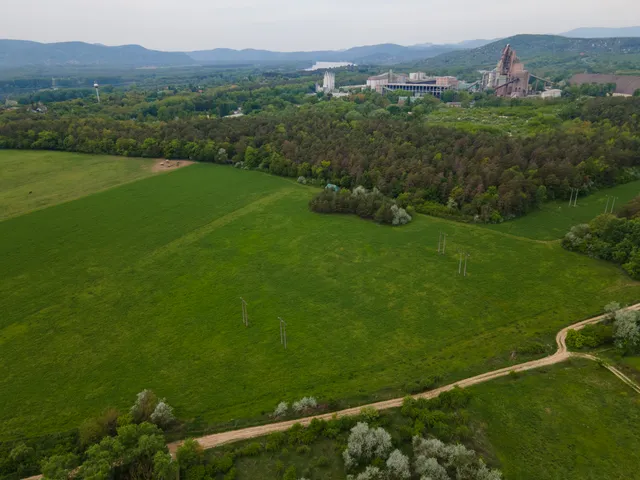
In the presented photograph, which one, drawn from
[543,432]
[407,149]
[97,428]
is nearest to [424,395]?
[543,432]

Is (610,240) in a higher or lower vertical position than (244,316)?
higher

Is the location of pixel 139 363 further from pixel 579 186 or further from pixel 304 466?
pixel 579 186

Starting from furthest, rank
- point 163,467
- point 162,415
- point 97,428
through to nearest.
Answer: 1. point 162,415
2. point 97,428
3. point 163,467

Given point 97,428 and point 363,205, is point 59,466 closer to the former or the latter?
point 97,428

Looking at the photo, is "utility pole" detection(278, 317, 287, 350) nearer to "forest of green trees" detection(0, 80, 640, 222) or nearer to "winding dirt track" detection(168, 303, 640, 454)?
"winding dirt track" detection(168, 303, 640, 454)

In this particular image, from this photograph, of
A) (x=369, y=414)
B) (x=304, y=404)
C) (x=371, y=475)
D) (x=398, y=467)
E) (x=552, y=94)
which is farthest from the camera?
(x=552, y=94)

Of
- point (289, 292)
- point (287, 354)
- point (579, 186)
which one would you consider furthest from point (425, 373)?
point (579, 186)

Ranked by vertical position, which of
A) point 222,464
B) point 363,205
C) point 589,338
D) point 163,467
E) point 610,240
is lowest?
point 222,464

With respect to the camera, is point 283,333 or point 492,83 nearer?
point 283,333
